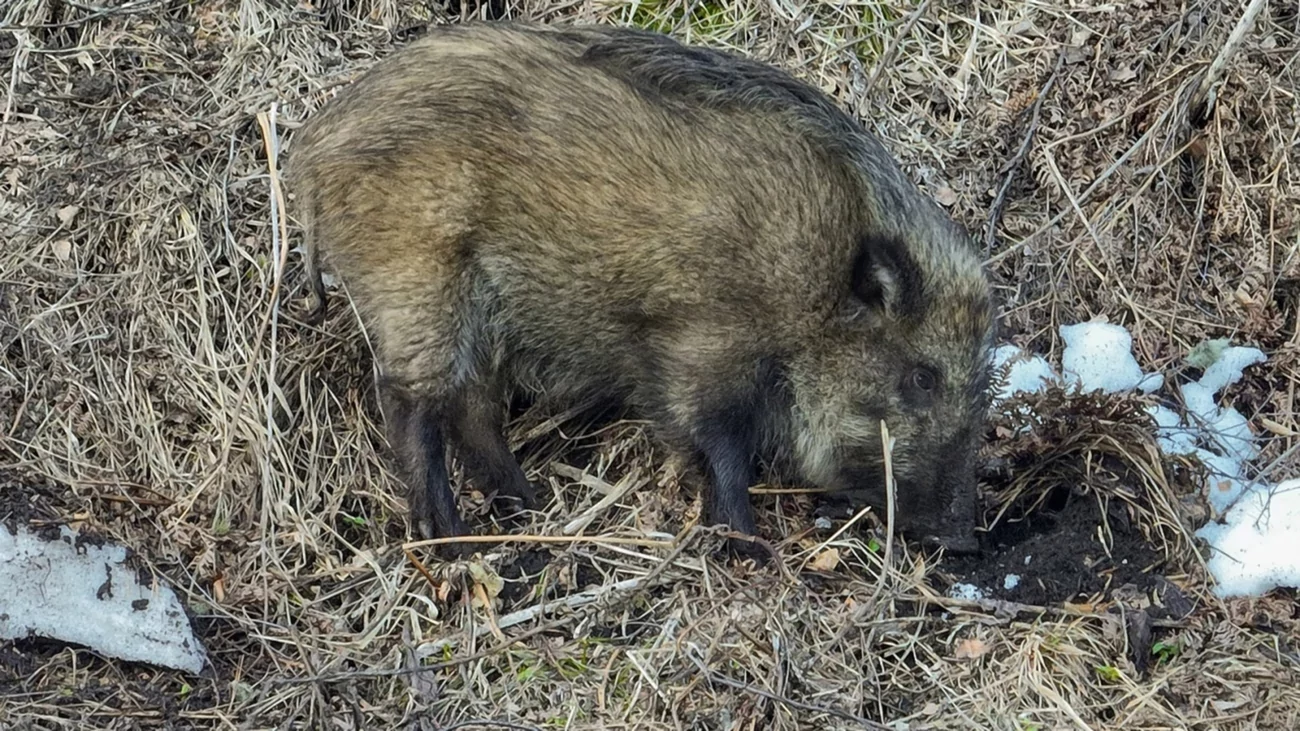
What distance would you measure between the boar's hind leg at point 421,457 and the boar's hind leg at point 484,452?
217 mm

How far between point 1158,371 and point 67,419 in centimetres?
411

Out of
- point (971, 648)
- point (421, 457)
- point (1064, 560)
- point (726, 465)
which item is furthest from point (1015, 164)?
point (421, 457)

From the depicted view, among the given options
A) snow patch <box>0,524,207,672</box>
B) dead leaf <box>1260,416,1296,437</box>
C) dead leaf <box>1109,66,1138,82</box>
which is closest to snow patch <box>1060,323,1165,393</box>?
dead leaf <box>1260,416,1296,437</box>

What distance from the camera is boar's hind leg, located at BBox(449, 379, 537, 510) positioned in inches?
214

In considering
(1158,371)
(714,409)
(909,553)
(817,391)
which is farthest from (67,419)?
(1158,371)

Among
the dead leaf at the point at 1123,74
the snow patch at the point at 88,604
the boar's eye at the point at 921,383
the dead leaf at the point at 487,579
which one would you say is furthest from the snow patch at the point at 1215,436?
the snow patch at the point at 88,604

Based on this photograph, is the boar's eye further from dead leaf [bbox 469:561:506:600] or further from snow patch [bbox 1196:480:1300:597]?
dead leaf [bbox 469:561:506:600]

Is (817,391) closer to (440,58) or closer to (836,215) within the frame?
(836,215)

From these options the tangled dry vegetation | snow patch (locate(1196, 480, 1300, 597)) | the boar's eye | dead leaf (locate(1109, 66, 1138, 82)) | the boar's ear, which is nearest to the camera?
the tangled dry vegetation

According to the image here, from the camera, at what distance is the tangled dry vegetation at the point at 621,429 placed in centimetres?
456

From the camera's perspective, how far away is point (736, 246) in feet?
16.8

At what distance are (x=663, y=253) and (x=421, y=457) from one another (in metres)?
1.11

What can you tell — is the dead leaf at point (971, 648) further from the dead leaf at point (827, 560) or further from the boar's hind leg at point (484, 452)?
the boar's hind leg at point (484, 452)

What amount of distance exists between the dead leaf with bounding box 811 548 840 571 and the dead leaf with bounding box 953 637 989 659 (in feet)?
1.80
